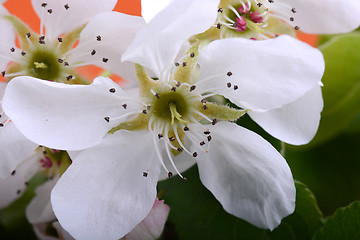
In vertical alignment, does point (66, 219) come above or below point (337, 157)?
above

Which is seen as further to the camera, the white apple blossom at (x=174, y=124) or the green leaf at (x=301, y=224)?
the green leaf at (x=301, y=224)

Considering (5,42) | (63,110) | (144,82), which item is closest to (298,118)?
(144,82)

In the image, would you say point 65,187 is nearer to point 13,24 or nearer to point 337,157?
point 13,24

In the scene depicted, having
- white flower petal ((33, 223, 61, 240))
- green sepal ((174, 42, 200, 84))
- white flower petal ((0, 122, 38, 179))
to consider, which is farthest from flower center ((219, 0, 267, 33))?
white flower petal ((33, 223, 61, 240))

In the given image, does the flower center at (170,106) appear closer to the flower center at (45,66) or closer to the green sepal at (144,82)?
the green sepal at (144,82)

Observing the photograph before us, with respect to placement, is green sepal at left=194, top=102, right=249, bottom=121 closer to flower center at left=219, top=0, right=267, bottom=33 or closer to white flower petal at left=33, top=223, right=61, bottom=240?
flower center at left=219, top=0, right=267, bottom=33

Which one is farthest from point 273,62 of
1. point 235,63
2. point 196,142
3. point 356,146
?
point 356,146

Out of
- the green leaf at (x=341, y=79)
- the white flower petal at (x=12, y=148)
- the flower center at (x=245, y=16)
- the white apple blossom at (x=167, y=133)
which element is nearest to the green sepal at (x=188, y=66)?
the white apple blossom at (x=167, y=133)
